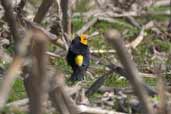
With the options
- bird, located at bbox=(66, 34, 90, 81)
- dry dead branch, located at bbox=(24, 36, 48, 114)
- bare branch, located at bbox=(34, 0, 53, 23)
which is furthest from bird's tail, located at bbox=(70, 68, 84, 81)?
dry dead branch, located at bbox=(24, 36, 48, 114)

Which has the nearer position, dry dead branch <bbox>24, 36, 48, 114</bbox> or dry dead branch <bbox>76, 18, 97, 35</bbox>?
dry dead branch <bbox>24, 36, 48, 114</bbox>

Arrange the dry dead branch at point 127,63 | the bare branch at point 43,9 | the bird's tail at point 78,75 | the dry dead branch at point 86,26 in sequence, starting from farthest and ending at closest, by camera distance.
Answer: the dry dead branch at point 86,26 → the bare branch at point 43,9 → the bird's tail at point 78,75 → the dry dead branch at point 127,63

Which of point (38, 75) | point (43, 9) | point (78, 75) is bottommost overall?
point (38, 75)

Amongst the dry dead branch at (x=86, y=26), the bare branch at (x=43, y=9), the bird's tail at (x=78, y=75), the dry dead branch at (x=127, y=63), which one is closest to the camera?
the dry dead branch at (x=127, y=63)

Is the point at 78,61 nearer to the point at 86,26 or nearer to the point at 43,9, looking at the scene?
the point at 43,9

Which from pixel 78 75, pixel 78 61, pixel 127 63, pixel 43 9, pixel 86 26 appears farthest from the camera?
pixel 86 26

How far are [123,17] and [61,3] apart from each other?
3146 millimetres

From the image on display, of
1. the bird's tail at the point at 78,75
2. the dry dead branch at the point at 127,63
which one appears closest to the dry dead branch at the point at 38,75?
the dry dead branch at the point at 127,63

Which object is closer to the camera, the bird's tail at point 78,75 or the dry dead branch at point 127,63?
the dry dead branch at point 127,63

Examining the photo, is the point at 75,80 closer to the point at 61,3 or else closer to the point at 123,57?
the point at 61,3

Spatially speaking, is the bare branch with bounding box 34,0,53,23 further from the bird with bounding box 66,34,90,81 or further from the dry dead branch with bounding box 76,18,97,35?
the dry dead branch with bounding box 76,18,97,35

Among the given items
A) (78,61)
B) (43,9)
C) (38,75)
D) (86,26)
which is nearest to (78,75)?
(78,61)

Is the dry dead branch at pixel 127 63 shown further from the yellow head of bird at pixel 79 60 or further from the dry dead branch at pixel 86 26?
the dry dead branch at pixel 86 26

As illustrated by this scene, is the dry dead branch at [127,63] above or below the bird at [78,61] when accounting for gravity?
below
